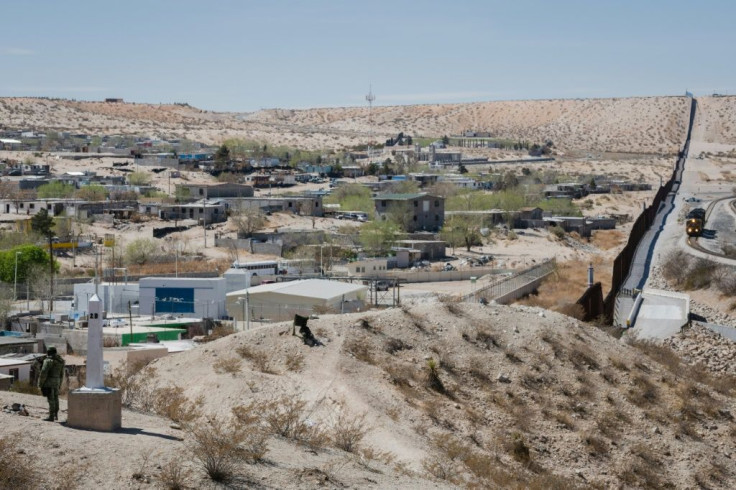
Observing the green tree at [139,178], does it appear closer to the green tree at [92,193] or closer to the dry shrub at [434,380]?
the green tree at [92,193]

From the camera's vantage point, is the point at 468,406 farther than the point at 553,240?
No

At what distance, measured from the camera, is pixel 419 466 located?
1631 centimetres

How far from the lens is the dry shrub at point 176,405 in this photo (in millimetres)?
16328

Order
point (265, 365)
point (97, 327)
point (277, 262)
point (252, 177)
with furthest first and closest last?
point (252, 177)
point (277, 262)
point (265, 365)
point (97, 327)

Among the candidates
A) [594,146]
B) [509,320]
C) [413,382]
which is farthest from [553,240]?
[594,146]

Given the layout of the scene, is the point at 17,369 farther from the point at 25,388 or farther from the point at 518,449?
the point at 518,449

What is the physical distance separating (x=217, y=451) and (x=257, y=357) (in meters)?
8.10

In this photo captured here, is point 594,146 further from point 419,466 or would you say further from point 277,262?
point 419,466

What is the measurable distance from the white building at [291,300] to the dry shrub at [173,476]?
1996cm

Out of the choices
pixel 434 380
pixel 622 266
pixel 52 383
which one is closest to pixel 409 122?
pixel 622 266

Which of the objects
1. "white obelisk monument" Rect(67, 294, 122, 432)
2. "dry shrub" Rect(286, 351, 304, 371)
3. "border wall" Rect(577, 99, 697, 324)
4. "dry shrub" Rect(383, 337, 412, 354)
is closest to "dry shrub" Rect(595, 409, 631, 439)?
"dry shrub" Rect(383, 337, 412, 354)

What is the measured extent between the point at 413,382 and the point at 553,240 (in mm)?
49203

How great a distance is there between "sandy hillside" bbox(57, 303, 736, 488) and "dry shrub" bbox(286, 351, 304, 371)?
3cm

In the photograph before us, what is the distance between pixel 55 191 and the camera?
250 feet
